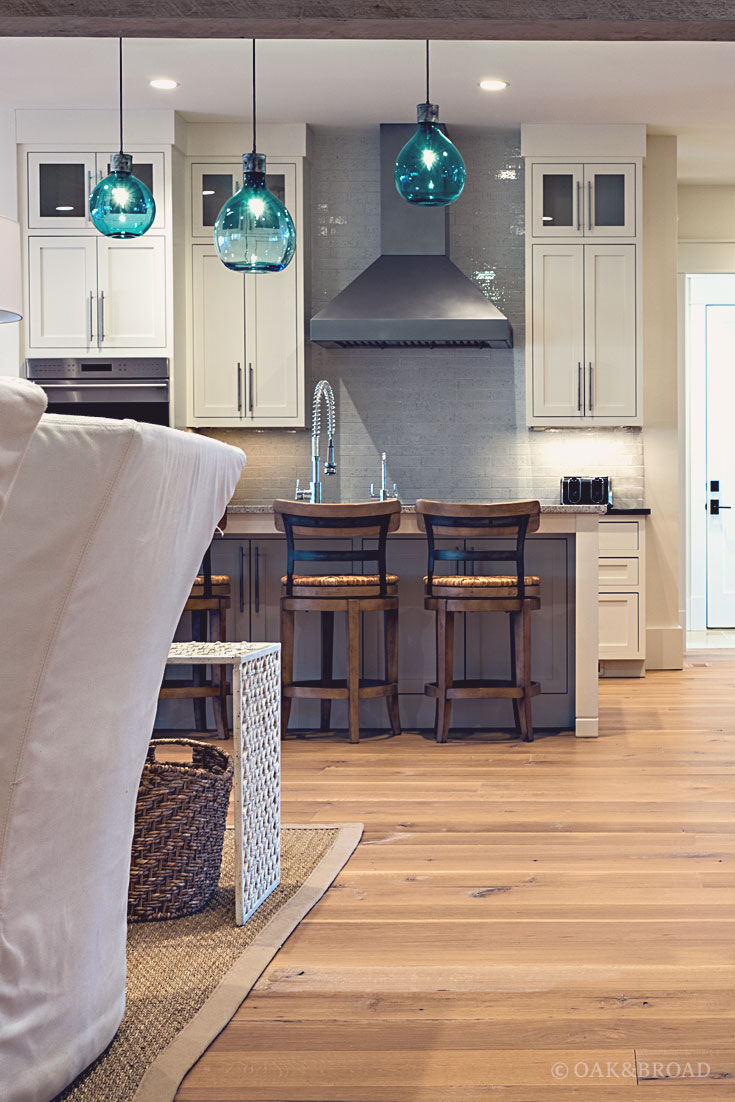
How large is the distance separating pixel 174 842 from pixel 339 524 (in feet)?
6.99

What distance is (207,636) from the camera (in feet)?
15.0

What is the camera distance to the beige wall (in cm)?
658

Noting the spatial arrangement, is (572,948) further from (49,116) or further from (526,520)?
(49,116)

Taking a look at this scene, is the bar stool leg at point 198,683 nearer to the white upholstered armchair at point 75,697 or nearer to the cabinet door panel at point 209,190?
the cabinet door panel at point 209,190

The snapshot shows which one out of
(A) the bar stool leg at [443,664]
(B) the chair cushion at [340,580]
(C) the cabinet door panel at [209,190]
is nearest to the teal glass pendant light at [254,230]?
(B) the chair cushion at [340,580]

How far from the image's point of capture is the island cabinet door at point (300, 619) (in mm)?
4629

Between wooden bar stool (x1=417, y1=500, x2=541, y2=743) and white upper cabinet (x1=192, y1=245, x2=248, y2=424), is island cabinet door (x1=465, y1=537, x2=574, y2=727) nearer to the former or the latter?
wooden bar stool (x1=417, y1=500, x2=541, y2=743)

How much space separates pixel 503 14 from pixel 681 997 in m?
2.28

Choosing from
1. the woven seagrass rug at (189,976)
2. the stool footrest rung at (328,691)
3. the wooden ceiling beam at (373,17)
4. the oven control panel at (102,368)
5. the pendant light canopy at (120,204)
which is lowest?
the woven seagrass rug at (189,976)

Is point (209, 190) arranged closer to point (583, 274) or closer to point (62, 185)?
point (62, 185)

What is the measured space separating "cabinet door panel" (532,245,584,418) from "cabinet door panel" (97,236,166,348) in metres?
2.03

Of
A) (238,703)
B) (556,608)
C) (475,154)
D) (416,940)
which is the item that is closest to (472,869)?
(416,940)

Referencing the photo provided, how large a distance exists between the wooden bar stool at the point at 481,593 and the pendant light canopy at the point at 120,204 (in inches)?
60.4

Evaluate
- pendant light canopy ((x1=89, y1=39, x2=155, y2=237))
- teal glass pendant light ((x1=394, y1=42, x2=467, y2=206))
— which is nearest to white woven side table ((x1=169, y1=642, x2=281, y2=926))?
teal glass pendant light ((x1=394, y1=42, x2=467, y2=206))
